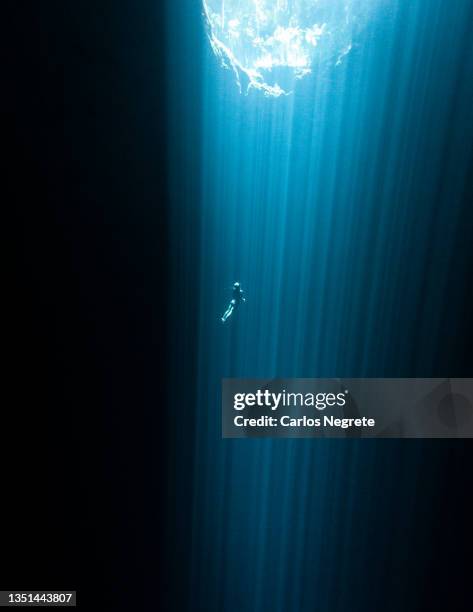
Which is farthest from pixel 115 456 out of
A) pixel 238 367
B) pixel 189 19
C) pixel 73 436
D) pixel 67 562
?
pixel 189 19

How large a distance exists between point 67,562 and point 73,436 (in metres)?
1.25

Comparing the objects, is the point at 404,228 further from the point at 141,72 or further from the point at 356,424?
the point at 141,72

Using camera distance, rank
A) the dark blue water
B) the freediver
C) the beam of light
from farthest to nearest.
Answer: the freediver, the beam of light, the dark blue water

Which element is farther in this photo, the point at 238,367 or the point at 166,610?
the point at 238,367

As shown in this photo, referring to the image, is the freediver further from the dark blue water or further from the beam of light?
the beam of light

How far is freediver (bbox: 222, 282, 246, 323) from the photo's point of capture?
449 centimetres

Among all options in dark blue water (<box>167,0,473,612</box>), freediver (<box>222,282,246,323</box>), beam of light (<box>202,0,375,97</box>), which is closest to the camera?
dark blue water (<box>167,0,473,612</box>)

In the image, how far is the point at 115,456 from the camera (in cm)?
404

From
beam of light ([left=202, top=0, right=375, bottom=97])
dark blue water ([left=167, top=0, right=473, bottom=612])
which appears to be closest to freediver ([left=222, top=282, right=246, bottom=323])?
dark blue water ([left=167, top=0, right=473, bottom=612])

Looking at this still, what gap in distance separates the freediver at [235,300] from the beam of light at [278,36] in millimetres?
2417

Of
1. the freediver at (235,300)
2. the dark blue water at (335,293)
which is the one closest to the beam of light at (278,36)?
the dark blue water at (335,293)

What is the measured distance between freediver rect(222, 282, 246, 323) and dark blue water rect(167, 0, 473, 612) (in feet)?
0.28

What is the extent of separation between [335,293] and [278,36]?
119 inches

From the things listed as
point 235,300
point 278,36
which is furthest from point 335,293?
point 278,36
